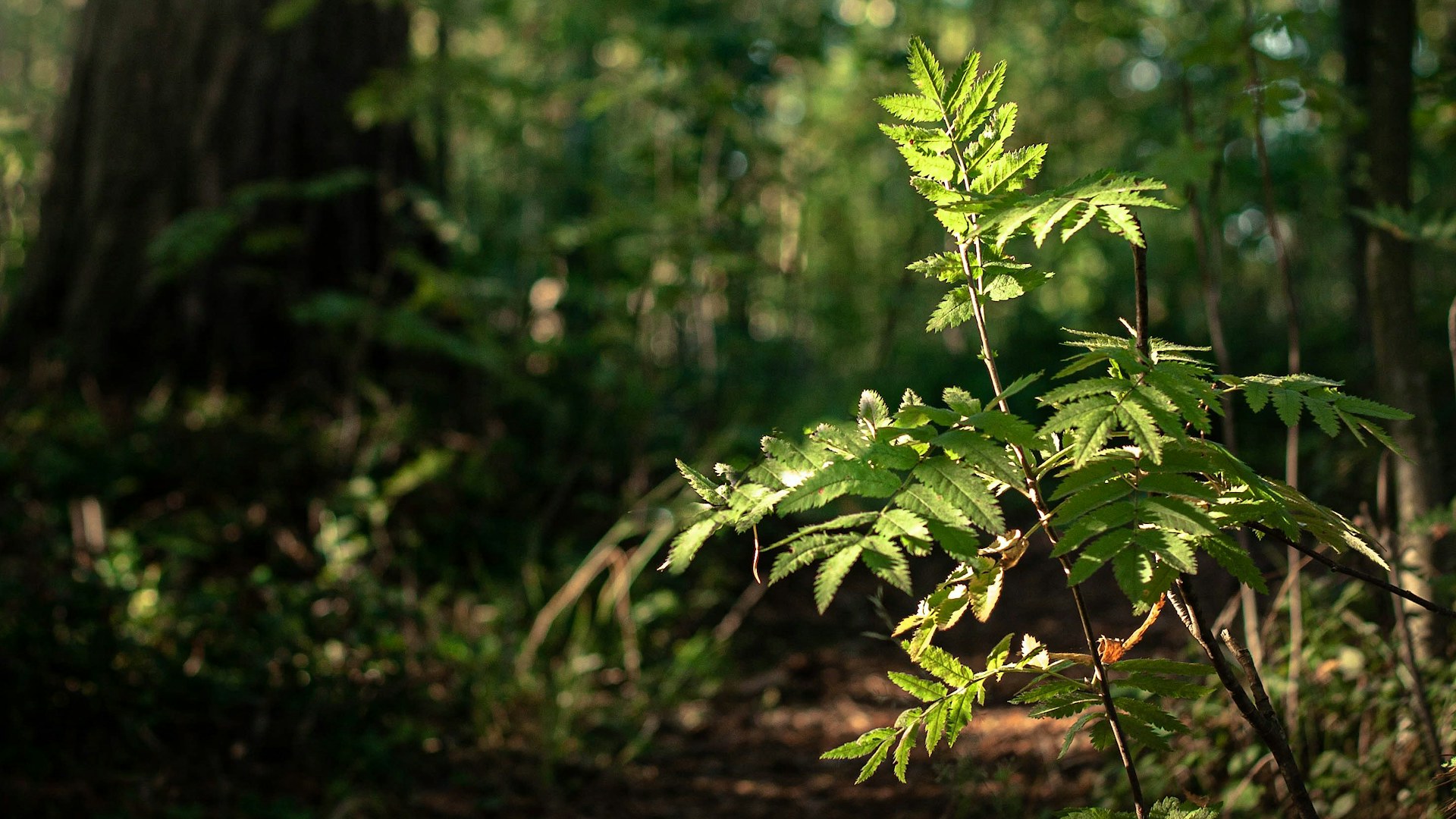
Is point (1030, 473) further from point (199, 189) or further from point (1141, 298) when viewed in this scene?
point (199, 189)

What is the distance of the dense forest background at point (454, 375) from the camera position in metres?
2.38

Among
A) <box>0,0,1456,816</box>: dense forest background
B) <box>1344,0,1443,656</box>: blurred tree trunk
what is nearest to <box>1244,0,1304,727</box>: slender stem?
<box>0,0,1456,816</box>: dense forest background

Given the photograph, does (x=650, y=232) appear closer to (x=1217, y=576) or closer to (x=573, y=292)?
(x=573, y=292)

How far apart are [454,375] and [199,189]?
4.83ft

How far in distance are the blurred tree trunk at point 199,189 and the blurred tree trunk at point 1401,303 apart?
12.8 ft

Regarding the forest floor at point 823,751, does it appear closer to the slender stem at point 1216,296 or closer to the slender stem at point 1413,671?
the slender stem at point 1216,296

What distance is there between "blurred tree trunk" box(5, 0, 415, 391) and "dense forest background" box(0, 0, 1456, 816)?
19 millimetres

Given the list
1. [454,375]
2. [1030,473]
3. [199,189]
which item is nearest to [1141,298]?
[1030,473]

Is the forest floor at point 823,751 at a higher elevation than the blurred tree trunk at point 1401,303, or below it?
below

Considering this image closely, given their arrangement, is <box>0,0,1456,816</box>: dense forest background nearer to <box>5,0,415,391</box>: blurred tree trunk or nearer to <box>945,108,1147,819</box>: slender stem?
<box>5,0,415,391</box>: blurred tree trunk

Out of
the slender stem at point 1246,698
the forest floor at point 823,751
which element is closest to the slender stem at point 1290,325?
the forest floor at point 823,751

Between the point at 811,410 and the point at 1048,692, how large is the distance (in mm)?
3393

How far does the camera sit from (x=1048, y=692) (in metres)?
1.30

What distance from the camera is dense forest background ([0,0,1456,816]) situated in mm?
2377
